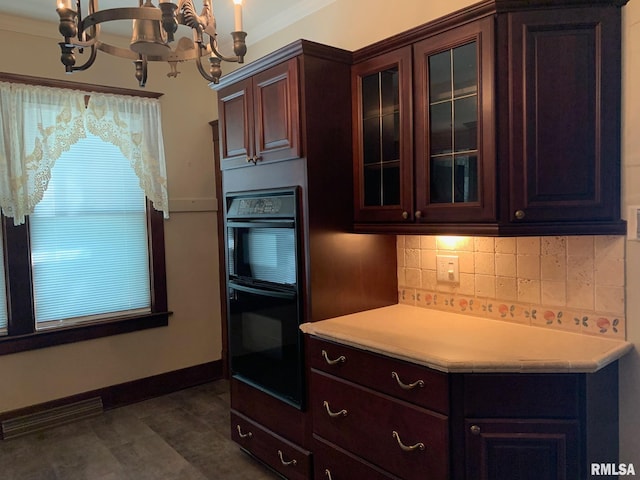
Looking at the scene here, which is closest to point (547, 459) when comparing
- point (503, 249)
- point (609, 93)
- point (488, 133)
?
point (503, 249)

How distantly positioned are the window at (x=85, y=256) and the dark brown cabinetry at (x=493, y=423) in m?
2.38

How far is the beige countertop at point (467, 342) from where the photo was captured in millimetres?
1629

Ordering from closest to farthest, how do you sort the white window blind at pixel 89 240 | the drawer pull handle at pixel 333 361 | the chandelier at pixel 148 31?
1. the chandelier at pixel 148 31
2. the drawer pull handle at pixel 333 361
3. the white window blind at pixel 89 240

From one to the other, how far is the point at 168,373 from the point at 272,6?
2.84m

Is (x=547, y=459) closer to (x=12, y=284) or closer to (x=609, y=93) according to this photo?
(x=609, y=93)

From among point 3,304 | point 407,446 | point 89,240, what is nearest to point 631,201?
point 407,446

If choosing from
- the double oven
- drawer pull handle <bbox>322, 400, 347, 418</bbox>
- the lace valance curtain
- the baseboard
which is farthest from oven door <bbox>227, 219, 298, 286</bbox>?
the baseboard

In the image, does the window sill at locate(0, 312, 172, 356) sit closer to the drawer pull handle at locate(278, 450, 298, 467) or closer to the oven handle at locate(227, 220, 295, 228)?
the oven handle at locate(227, 220, 295, 228)

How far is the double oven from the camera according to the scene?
229cm

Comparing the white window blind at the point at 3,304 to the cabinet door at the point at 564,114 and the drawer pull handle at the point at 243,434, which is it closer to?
the drawer pull handle at the point at 243,434

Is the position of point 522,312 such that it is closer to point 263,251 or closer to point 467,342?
point 467,342

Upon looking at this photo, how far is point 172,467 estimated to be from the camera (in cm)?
266

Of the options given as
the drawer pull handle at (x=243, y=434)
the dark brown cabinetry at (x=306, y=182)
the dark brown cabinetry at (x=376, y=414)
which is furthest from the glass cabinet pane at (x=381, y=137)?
the drawer pull handle at (x=243, y=434)

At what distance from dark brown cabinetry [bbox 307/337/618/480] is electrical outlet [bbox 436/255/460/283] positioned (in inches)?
27.1
